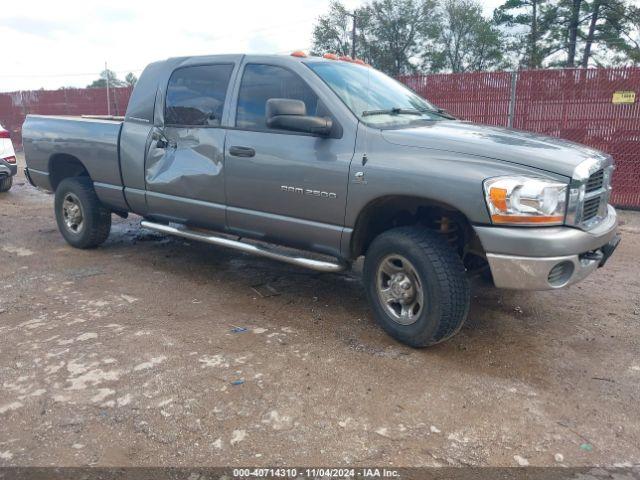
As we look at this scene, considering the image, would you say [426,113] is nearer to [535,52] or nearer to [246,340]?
[246,340]

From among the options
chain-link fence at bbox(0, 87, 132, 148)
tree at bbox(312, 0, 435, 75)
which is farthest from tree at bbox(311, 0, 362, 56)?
chain-link fence at bbox(0, 87, 132, 148)

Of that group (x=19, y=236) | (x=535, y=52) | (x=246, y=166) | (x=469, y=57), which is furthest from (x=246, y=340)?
(x=469, y=57)

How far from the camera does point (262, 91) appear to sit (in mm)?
4316

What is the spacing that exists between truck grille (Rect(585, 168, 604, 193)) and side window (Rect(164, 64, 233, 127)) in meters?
2.76

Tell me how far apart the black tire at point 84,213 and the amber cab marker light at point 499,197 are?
4.21 metres

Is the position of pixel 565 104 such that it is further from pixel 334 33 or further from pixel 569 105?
pixel 334 33

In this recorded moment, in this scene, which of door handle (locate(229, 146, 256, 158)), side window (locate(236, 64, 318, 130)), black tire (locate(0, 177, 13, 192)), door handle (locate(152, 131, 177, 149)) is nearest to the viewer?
side window (locate(236, 64, 318, 130))

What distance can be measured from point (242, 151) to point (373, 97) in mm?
1073

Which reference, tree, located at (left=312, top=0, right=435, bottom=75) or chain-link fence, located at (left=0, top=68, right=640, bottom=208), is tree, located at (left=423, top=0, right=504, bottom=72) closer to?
tree, located at (left=312, top=0, right=435, bottom=75)

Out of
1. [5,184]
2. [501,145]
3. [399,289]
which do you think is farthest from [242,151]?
[5,184]

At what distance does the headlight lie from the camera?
3.06m

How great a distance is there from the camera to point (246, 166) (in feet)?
13.9

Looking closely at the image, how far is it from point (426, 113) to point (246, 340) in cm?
223

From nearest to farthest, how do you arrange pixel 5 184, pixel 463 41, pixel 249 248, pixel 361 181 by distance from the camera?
pixel 361 181 → pixel 249 248 → pixel 5 184 → pixel 463 41
